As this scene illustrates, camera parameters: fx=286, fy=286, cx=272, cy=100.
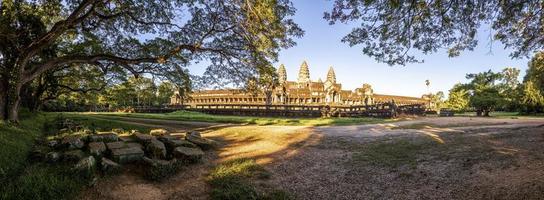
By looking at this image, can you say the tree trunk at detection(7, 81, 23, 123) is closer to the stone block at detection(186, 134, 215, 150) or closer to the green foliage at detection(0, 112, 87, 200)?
the green foliage at detection(0, 112, 87, 200)

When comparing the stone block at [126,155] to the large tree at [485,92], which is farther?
the large tree at [485,92]

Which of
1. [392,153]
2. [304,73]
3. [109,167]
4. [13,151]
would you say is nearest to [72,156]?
[109,167]

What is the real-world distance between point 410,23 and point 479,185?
15.4 feet

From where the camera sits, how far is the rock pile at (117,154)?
6.37 metres

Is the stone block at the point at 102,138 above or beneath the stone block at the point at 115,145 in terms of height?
above

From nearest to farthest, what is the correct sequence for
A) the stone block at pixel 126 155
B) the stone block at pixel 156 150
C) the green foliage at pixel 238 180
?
the green foliage at pixel 238 180 < the stone block at pixel 126 155 < the stone block at pixel 156 150

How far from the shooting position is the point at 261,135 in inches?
479

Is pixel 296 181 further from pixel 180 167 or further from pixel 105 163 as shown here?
pixel 105 163

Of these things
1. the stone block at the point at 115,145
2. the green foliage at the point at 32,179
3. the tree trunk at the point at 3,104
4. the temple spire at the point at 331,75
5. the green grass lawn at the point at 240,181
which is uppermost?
the temple spire at the point at 331,75

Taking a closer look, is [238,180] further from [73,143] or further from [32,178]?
[73,143]

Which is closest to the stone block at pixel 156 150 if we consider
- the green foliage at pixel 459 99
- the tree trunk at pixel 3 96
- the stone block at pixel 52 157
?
the stone block at pixel 52 157

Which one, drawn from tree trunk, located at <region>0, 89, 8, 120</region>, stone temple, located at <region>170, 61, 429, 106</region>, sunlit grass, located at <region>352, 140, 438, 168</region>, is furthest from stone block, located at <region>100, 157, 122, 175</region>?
stone temple, located at <region>170, 61, 429, 106</region>

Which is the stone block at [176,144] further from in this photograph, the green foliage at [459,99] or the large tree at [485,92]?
the green foliage at [459,99]

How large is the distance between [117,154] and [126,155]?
198 millimetres
